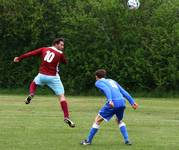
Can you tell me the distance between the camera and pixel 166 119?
67.1 feet

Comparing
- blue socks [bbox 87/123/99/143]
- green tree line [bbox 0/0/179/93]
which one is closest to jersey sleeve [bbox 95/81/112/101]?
blue socks [bbox 87/123/99/143]

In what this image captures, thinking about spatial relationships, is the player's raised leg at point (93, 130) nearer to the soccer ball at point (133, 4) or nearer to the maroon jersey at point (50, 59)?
the maroon jersey at point (50, 59)

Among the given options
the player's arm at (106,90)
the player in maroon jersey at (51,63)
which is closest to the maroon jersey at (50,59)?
the player in maroon jersey at (51,63)

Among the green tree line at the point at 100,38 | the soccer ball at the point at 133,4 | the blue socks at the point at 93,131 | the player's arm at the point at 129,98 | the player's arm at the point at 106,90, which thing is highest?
the player's arm at the point at 106,90

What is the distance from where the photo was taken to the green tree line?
37438 mm

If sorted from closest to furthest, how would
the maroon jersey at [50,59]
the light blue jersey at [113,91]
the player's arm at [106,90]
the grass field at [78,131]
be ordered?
1. the player's arm at [106,90]
2. the light blue jersey at [113,91]
3. the grass field at [78,131]
4. the maroon jersey at [50,59]

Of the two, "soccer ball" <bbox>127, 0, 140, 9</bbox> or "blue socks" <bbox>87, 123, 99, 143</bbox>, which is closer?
"blue socks" <bbox>87, 123, 99, 143</bbox>

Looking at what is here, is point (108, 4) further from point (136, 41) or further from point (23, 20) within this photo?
point (23, 20)

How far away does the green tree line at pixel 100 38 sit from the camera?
123 feet

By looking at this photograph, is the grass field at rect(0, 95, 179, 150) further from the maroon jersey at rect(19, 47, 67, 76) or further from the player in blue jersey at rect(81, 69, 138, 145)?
the maroon jersey at rect(19, 47, 67, 76)

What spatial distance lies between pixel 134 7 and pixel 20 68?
996 cm

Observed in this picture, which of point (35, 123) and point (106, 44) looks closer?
point (35, 123)

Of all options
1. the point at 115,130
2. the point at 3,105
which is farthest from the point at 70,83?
the point at 115,130

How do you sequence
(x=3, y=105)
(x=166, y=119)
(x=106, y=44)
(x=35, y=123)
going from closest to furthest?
(x=35, y=123) < (x=166, y=119) < (x=3, y=105) < (x=106, y=44)
